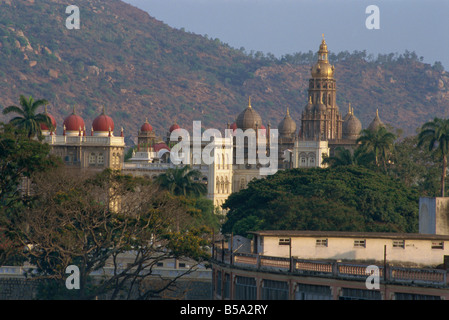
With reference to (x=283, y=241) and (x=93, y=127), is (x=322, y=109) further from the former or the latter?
(x=283, y=241)

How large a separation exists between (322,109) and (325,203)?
99898mm

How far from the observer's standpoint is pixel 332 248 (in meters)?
57.5

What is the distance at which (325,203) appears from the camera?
270ft

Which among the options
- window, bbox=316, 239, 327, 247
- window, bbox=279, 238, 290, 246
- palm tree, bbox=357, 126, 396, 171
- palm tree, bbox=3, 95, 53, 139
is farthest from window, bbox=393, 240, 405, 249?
palm tree, bbox=357, 126, 396, 171

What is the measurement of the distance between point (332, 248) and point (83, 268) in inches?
613

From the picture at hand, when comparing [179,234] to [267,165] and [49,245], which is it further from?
[267,165]

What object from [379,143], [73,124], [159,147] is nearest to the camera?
[379,143]

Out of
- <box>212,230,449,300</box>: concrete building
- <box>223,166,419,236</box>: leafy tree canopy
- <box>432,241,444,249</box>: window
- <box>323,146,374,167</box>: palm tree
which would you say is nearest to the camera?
<box>212,230,449,300</box>: concrete building

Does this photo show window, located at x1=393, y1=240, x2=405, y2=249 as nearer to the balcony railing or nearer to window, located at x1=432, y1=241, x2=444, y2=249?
window, located at x1=432, y1=241, x2=444, y2=249

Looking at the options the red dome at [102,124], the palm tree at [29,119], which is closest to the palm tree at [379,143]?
Answer: the red dome at [102,124]

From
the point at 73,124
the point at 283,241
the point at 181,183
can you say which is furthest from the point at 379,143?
the point at 283,241

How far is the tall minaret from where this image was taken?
180000 millimetres

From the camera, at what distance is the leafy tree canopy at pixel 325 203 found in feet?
262

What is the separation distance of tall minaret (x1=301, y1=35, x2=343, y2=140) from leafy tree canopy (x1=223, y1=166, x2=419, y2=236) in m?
73.1
